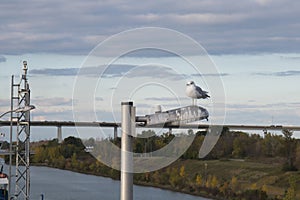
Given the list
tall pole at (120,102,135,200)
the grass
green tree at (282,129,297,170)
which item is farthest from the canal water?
tall pole at (120,102,135,200)

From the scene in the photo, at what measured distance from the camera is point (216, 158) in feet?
163

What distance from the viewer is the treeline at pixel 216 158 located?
37969 mm

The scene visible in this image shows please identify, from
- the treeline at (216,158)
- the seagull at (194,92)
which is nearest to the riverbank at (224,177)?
the treeline at (216,158)

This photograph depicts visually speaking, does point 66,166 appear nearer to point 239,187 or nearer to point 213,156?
point 213,156

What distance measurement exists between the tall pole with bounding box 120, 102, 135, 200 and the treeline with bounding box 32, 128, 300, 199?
76.9 feet

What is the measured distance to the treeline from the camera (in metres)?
38.0

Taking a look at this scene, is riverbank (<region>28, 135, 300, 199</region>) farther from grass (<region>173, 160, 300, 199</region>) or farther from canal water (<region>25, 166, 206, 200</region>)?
canal water (<region>25, 166, 206, 200</region>)

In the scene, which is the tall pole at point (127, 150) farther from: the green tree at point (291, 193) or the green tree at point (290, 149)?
the green tree at point (290, 149)

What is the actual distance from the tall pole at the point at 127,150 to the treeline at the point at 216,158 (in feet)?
76.9

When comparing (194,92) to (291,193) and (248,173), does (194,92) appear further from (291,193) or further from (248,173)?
(248,173)

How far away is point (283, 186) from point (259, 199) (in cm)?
457

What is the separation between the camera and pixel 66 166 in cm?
6062

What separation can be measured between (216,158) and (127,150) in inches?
1677

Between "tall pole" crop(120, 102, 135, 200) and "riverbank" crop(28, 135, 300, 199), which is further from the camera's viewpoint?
"riverbank" crop(28, 135, 300, 199)
